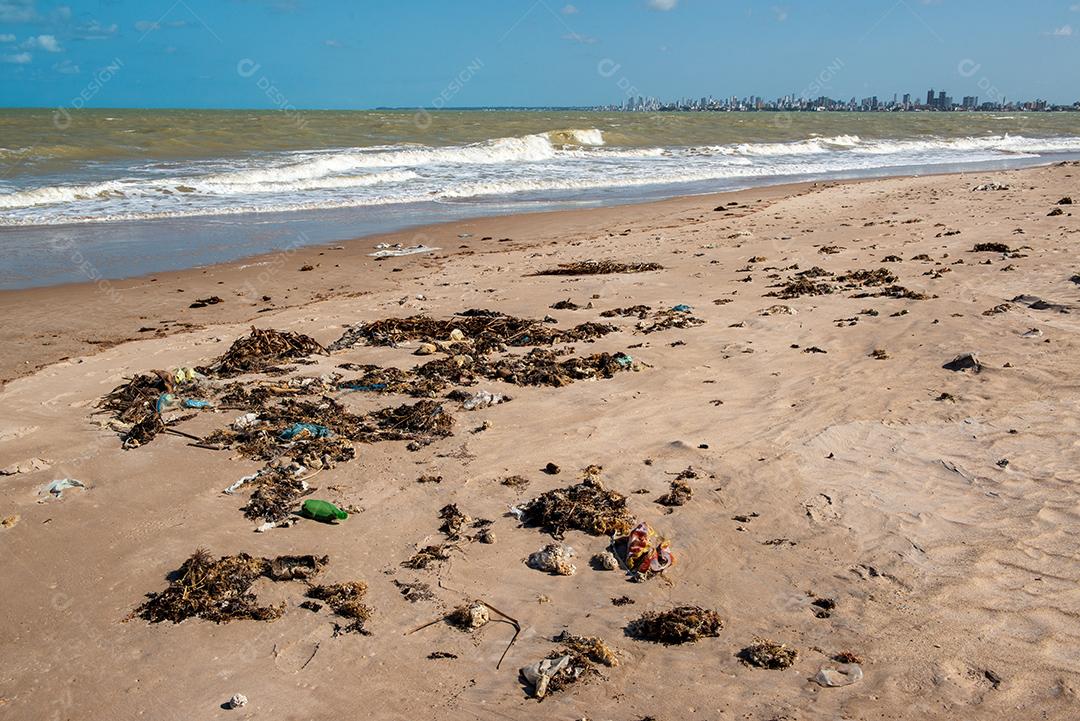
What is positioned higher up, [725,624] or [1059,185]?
[1059,185]

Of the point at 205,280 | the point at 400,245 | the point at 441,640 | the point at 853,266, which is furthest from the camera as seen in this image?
the point at 400,245

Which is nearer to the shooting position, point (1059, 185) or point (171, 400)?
point (171, 400)

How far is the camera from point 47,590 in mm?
4246

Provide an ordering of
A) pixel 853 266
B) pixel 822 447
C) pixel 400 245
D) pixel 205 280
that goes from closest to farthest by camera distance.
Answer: pixel 822 447 → pixel 853 266 → pixel 205 280 → pixel 400 245

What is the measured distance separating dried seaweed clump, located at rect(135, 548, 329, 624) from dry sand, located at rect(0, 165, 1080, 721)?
0.24 ft

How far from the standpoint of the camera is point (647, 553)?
4285mm

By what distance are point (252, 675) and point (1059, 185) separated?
20483 mm

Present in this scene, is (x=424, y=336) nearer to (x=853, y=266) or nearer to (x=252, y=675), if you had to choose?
(x=252, y=675)

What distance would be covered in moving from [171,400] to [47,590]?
8.17 ft

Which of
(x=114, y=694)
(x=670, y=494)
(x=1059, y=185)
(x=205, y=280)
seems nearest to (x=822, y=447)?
(x=670, y=494)

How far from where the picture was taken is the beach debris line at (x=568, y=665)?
3.42 metres

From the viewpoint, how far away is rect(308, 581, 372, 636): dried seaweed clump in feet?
12.7

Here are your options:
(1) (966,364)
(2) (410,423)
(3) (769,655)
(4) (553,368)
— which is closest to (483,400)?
(2) (410,423)

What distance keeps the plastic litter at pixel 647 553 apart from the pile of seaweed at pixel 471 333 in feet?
11.8
